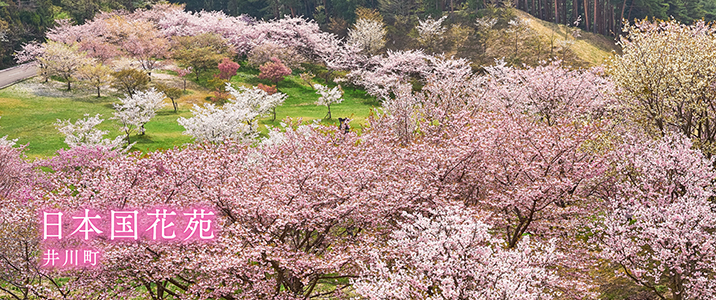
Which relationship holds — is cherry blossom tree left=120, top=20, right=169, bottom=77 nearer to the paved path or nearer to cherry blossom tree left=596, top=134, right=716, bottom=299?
the paved path

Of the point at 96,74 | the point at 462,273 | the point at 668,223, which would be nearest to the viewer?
the point at 462,273

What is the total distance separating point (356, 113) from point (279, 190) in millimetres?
31588

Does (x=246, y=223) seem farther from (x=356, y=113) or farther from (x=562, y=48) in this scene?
(x=562, y=48)

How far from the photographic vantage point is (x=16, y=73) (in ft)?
157

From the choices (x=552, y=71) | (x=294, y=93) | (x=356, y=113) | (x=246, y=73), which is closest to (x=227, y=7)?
(x=246, y=73)

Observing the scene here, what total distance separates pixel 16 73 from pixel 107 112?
795 inches

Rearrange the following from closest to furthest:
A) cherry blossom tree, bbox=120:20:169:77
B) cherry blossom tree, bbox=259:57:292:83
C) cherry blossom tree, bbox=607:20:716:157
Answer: cherry blossom tree, bbox=607:20:716:157 < cherry blossom tree, bbox=120:20:169:77 < cherry blossom tree, bbox=259:57:292:83

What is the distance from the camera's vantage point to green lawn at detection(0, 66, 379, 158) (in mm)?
30172

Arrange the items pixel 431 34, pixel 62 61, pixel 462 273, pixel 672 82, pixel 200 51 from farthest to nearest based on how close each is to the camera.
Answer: pixel 431 34, pixel 200 51, pixel 62 61, pixel 672 82, pixel 462 273

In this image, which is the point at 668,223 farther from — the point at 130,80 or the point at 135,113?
the point at 130,80

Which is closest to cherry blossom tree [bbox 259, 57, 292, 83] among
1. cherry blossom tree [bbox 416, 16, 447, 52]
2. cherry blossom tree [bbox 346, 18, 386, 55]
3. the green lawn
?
the green lawn

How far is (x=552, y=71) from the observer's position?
2356 cm

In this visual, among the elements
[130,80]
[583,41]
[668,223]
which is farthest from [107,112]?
[583,41]

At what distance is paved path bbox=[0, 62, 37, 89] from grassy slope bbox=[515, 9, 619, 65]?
5629 cm
